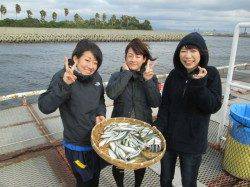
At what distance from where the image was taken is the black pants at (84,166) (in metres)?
3.26

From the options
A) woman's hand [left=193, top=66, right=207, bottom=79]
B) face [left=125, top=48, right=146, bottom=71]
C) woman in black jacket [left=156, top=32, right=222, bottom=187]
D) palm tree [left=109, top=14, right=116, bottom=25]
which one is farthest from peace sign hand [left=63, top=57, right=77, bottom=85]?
palm tree [left=109, top=14, right=116, bottom=25]

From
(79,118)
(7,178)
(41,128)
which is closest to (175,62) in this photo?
(79,118)

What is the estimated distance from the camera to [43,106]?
3094 mm

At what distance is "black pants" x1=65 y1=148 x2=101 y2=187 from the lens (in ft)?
10.7

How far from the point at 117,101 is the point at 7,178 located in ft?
7.00

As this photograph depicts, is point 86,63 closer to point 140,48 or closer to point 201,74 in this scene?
point 140,48

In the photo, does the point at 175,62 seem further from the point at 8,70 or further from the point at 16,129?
the point at 8,70

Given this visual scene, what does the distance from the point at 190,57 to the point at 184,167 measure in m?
1.33

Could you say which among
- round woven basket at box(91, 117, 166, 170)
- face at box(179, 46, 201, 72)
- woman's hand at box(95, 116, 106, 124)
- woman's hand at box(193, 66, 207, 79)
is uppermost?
face at box(179, 46, 201, 72)

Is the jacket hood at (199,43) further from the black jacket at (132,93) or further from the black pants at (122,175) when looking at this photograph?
the black pants at (122,175)

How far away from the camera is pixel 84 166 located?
3266mm

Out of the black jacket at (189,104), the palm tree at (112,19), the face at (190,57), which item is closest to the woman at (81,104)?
the black jacket at (189,104)

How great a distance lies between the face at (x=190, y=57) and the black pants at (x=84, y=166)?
1.54 metres

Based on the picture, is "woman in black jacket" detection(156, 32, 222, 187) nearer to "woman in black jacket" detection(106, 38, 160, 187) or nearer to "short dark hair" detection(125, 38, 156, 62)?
"woman in black jacket" detection(106, 38, 160, 187)
